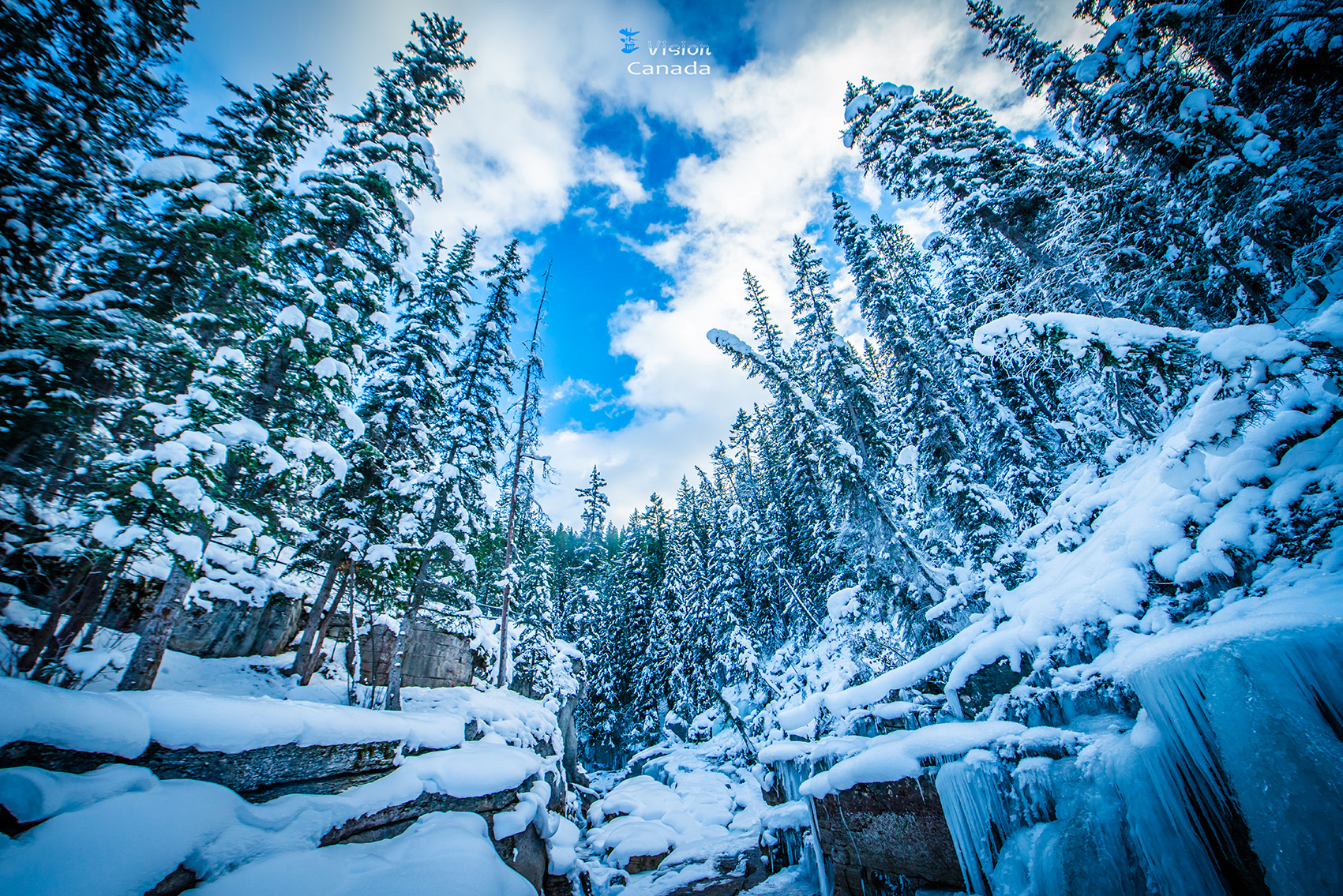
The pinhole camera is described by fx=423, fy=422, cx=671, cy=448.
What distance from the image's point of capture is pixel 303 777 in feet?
14.4

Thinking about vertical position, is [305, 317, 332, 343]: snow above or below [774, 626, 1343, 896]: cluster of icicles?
above

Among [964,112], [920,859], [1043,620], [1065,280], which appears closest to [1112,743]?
[1043,620]

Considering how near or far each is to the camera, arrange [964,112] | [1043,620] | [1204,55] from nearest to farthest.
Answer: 1. [1043,620]
2. [1204,55]
3. [964,112]

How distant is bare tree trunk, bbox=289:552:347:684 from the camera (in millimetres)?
8688

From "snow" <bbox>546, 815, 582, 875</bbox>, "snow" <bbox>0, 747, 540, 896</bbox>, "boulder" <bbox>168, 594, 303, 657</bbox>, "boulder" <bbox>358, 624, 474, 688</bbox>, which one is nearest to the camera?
"snow" <bbox>0, 747, 540, 896</bbox>

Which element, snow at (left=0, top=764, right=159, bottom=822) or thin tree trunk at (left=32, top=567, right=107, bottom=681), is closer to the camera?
snow at (left=0, top=764, right=159, bottom=822)

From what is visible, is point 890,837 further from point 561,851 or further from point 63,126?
point 63,126

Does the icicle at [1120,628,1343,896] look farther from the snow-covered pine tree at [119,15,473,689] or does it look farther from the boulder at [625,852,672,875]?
the boulder at [625,852,672,875]

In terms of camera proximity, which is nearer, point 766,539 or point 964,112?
point 964,112

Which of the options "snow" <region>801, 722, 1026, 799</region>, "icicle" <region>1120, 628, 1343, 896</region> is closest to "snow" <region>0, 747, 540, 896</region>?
"snow" <region>801, 722, 1026, 799</region>

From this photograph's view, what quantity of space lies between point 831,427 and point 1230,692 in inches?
459

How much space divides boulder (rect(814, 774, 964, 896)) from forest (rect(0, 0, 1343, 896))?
70 millimetres

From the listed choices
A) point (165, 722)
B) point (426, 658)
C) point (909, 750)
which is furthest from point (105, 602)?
point (909, 750)

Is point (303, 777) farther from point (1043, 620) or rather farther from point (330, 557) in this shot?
point (1043, 620)
